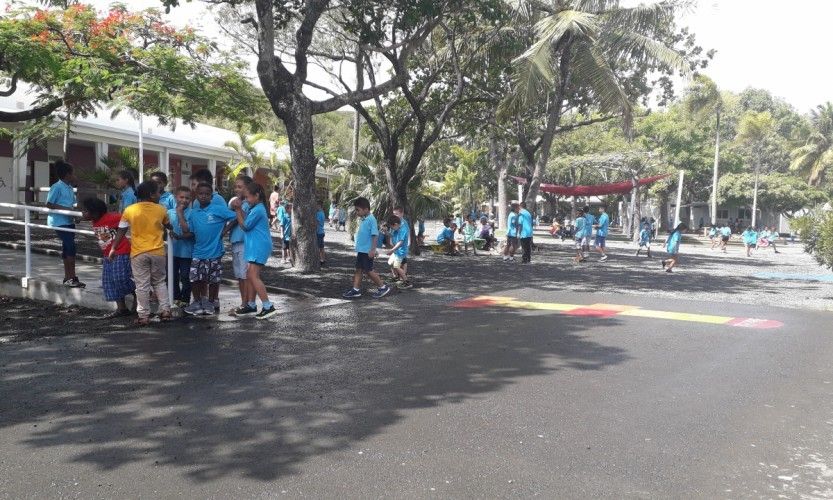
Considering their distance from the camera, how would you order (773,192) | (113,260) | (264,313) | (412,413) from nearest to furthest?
1. (412,413)
2. (113,260)
3. (264,313)
4. (773,192)

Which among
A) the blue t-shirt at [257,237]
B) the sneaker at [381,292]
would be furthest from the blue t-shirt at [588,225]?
the blue t-shirt at [257,237]

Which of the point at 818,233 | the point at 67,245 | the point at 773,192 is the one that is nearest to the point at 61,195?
the point at 67,245

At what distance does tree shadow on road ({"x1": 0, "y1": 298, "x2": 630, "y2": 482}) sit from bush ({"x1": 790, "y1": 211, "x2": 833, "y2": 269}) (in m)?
6.25

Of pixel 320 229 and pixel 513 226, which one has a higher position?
pixel 513 226

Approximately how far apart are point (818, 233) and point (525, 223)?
746cm

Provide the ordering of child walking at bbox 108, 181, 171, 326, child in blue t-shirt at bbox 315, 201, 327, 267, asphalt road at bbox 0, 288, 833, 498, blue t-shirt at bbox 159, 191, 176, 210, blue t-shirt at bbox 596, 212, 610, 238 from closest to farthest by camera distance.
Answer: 1. asphalt road at bbox 0, 288, 833, 498
2. child walking at bbox 108, 181, 171, 326
3. blue t-shirt at bbox 159, 191, 176, 210
4. child in blue t-shirt at bbox 315, 201, 327, 267
5. blue t-shirt at bbox 596, 212, 610, 238

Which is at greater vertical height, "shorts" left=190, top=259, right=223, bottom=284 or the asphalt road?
"shorts" left=190, top=259, right=223, bottom=284

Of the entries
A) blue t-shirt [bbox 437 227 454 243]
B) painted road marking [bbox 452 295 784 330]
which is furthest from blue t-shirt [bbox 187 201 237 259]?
blue t-shirt [bbox 437 227 454 243]

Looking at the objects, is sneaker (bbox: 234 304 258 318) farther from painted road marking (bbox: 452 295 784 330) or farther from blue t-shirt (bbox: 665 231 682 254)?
blue t-shirt (bbox: 665 231 682 254)

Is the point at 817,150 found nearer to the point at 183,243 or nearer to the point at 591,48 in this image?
the point at 591,48

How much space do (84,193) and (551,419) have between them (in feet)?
73.2

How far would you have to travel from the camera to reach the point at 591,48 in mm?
19594

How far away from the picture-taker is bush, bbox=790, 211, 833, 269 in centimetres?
1178

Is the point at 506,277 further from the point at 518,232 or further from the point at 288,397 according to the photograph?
the point at 288,397
